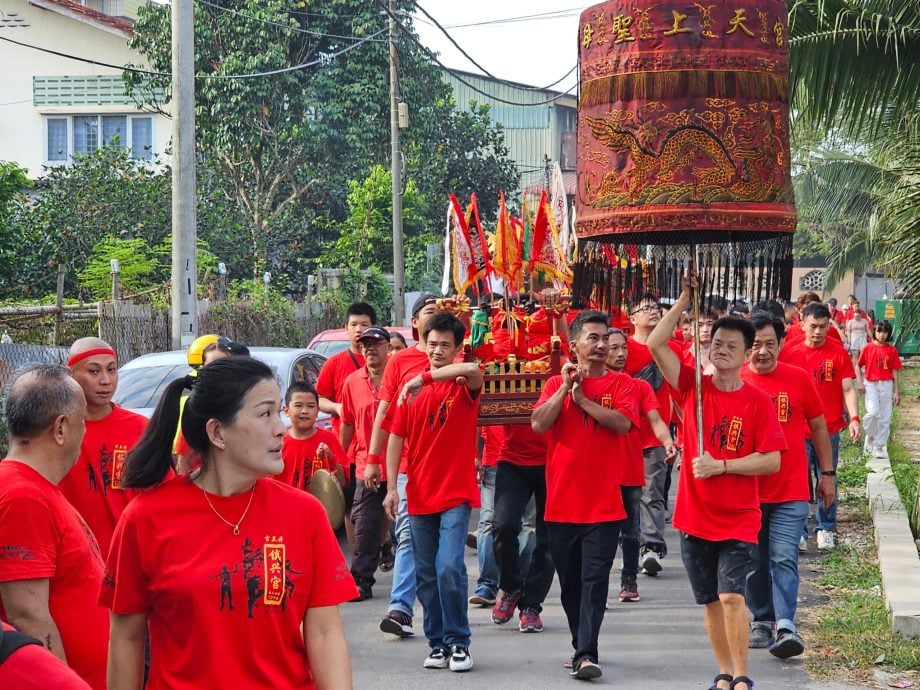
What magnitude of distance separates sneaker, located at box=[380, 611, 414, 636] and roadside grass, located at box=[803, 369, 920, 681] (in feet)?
7.79

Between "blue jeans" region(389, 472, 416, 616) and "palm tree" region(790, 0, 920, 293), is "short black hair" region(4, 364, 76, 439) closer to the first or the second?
"blue jeans" region(389, 472, 416, 616)

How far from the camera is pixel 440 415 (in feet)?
25.4

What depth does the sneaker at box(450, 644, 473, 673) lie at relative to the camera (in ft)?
24.8

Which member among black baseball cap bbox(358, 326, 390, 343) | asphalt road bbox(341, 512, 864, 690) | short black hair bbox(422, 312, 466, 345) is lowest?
asphalt road bbox(341, 512, 864, 690)

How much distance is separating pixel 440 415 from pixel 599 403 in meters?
0.90

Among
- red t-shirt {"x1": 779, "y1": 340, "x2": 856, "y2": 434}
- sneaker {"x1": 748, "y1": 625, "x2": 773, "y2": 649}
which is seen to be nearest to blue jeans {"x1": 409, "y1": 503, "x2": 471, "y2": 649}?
sneaker {"x1": 748, "y1": 625, "x2": 773, "y2": 649}

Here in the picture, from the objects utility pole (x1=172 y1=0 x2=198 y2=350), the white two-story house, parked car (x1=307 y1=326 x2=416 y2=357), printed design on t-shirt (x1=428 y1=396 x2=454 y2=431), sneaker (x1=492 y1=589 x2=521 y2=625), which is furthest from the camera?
the white two-story house

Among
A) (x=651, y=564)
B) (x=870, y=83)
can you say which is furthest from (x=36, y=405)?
(x=870, y=83)

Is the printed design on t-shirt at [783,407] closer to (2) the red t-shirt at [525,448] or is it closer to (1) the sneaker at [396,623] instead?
(2) the red t-shirt at [525,448]

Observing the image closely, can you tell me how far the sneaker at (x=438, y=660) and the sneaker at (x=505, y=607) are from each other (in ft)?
3.88

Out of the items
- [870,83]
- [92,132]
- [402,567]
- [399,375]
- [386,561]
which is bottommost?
[386,561]

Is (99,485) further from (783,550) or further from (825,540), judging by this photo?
(825,540)

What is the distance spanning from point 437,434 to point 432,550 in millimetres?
666

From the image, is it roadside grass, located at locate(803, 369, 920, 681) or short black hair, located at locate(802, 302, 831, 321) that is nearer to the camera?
roadside grass, located at locate(803, 369, 920, 681)
